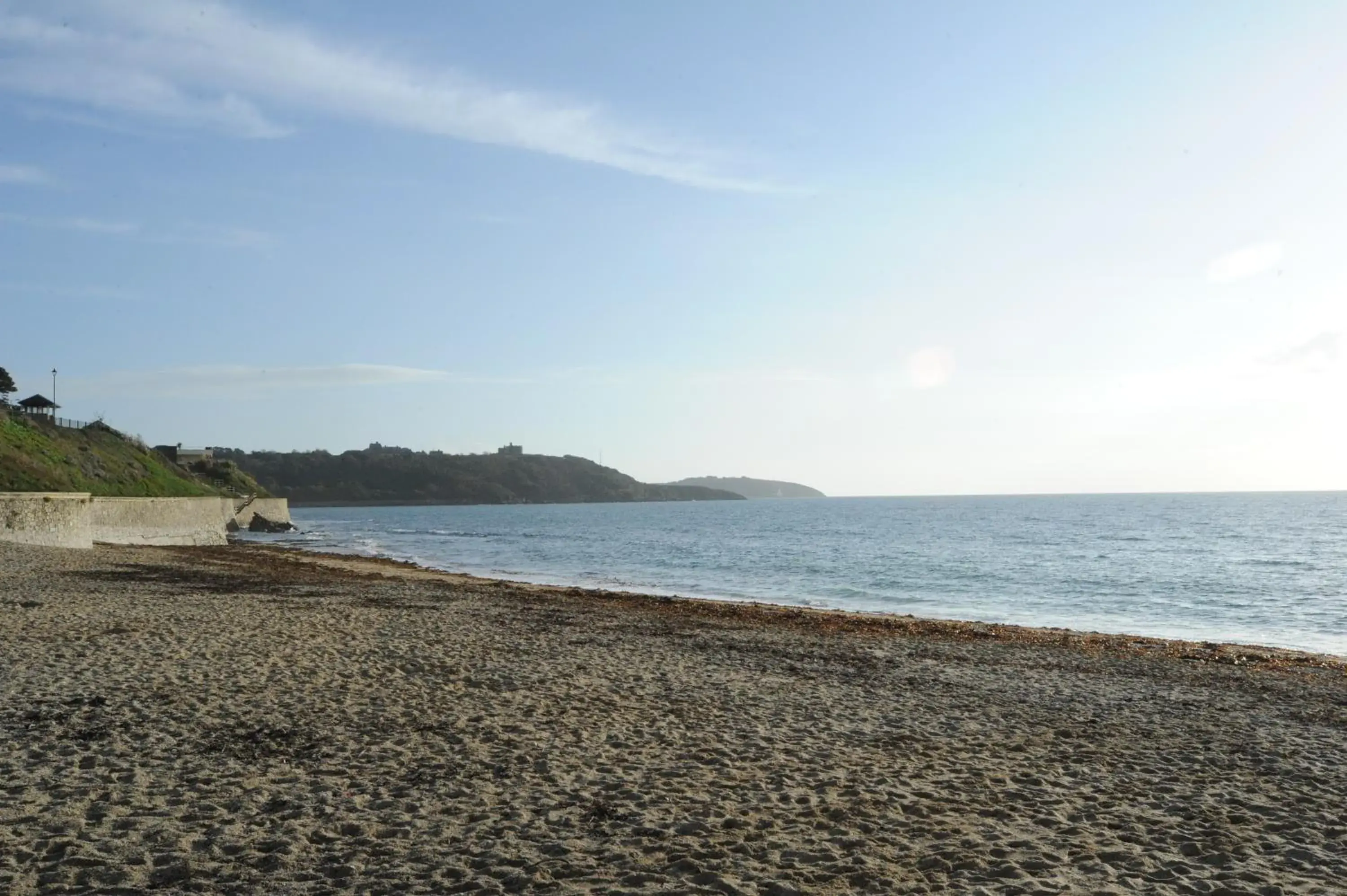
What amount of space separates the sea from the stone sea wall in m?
5.90

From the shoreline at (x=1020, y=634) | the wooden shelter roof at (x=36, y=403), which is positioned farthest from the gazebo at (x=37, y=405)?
the shoreline at (x=1020, y=634)

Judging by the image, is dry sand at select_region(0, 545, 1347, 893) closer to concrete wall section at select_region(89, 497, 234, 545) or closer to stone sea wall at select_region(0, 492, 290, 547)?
stone sea wall at select_region(0, 492, 290, 547)

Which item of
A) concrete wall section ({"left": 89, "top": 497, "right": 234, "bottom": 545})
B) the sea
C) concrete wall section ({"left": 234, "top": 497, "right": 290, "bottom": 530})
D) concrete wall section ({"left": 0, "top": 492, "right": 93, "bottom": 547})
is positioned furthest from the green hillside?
the sea

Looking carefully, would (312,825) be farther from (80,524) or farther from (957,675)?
(80,524)

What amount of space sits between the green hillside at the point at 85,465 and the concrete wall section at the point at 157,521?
255 cm

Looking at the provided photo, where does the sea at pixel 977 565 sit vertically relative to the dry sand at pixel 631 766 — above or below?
below

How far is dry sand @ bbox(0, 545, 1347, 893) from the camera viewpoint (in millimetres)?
6586

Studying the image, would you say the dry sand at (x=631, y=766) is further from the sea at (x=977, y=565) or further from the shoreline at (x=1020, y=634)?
the sea at (x=977, y=565)

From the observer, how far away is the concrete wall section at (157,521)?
46.2m

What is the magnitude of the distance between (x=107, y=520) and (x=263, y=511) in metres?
43.8

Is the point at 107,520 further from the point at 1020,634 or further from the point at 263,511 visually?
the point at 263,511

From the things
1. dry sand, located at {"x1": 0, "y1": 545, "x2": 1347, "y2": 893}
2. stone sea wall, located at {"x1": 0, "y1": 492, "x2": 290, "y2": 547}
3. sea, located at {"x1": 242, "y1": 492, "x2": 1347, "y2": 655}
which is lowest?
sea, located at {"x1": 242, "y1": 492, "x2": 1347, "y2": 655}

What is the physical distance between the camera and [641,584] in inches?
1610

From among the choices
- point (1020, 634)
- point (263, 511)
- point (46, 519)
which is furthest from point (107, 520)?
point (263, 511)
